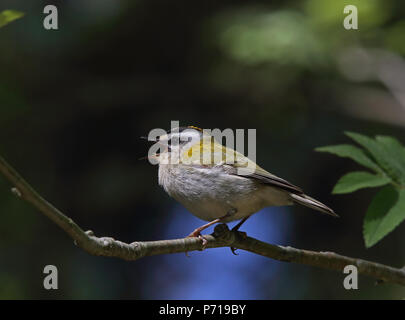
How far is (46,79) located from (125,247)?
22.0 feet

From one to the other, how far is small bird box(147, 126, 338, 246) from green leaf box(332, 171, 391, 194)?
0.57 m

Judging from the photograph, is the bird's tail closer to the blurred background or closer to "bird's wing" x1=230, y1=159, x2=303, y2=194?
"bird's wing" x1=230, y1=159, x2=303, y2=194

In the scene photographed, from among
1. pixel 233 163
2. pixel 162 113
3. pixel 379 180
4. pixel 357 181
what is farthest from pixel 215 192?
pixel 162 113

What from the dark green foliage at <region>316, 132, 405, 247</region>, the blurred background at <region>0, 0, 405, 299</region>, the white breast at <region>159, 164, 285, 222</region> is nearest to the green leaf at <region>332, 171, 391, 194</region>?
the dark green foliage at <region>316, 132, 405, 247</region>

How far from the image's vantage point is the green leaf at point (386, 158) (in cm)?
383

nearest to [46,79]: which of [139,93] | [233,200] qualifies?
[139,93]

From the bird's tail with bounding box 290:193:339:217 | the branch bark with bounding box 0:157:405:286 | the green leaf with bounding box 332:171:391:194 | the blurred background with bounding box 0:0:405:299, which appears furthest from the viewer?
the blurred background with bounding box 0:0:405:299

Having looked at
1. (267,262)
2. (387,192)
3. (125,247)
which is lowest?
(267,262)

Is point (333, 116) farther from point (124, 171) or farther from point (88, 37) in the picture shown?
point (88, 37)

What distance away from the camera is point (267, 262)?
909 centimetres

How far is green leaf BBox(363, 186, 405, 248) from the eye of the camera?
3523 mm

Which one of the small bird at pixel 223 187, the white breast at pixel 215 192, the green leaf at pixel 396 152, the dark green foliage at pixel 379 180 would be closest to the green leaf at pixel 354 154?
the dark green foliage at pixel 379 180

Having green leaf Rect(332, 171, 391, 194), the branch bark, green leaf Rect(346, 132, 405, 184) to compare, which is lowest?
the branch bark

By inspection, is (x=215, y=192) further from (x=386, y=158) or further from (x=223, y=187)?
(x=386, y=158)
